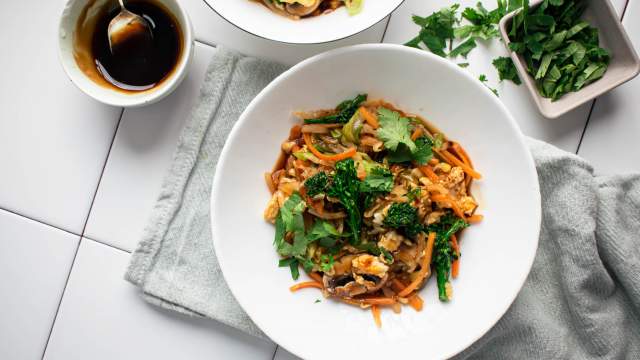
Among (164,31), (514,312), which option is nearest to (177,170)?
(164,31)

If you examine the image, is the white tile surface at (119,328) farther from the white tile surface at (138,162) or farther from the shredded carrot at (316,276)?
the shredded carrot at (316,276)

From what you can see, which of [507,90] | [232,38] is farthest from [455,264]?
[232,38]

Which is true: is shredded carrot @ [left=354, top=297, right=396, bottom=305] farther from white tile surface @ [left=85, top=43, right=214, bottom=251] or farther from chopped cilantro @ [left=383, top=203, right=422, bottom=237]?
white tile surface @ [left=85, top=43, right=214, bottom=251]

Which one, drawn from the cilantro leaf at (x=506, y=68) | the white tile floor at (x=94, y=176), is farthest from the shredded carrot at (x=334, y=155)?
the cilantro leaf at (x=506, y=68)

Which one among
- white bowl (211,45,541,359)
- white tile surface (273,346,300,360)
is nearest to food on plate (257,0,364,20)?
white bowl (211,45,541,359)

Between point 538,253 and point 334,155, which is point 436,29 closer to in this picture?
point 334,155

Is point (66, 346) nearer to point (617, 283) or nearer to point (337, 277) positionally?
point (337, 277)
